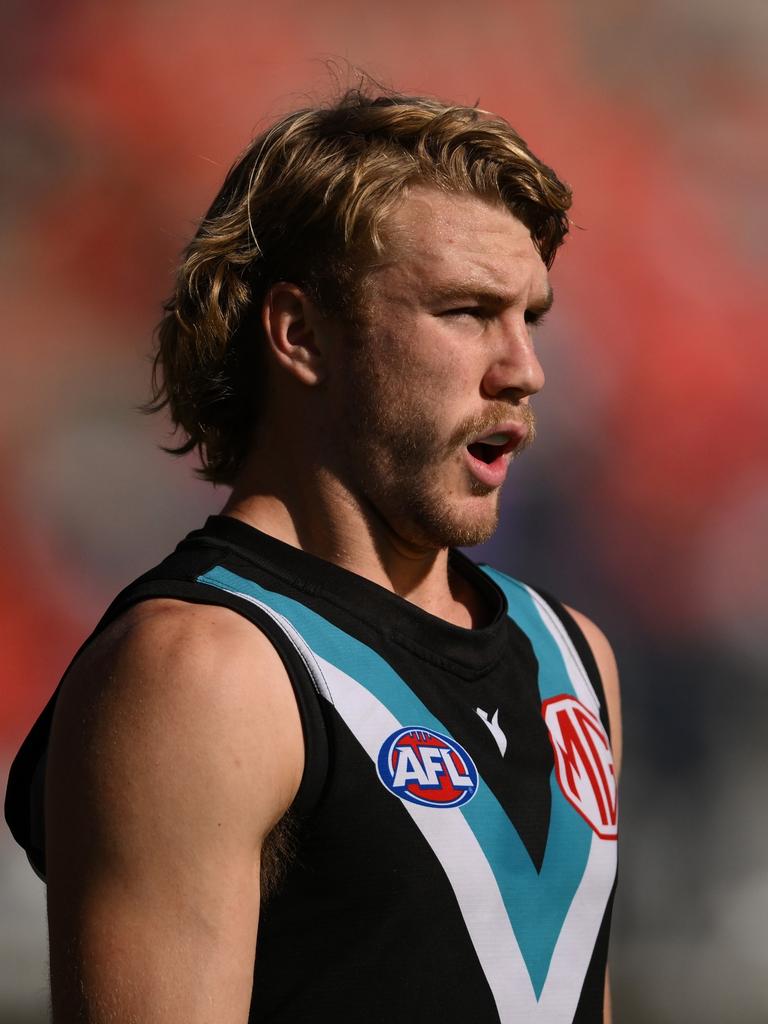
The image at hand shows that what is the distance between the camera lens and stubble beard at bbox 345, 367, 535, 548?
1744mm

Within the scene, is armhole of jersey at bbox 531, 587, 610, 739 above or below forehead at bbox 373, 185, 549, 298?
below

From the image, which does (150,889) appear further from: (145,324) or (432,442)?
(145,324)

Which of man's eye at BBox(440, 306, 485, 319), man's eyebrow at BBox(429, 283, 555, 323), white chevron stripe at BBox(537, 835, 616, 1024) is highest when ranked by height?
man's eyebrow at BBox(429, 283, 555, 323)

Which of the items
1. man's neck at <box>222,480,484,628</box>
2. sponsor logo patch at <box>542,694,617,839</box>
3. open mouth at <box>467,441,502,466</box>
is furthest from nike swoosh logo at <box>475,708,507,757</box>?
open mouth at <box>467,441,502,466</box>

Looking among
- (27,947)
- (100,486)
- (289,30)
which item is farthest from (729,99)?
(27,947)

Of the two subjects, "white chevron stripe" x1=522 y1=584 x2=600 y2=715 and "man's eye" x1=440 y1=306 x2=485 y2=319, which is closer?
"man's eye" x1=440 y1=306 x2=485 y2=319

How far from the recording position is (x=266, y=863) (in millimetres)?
1449

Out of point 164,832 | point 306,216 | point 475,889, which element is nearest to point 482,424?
point 306,216

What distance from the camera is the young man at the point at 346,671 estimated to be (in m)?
1.35

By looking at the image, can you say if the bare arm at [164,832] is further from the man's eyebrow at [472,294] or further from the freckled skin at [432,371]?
the man's eyebrow at [472,294]

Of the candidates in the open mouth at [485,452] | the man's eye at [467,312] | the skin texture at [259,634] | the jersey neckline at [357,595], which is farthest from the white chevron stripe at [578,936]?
the man's eye at [467,312]

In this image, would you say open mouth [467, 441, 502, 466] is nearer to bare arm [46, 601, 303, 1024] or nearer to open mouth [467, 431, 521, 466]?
open mouth [467, 431, 521, 466]

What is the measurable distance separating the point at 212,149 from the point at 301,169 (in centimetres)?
Result: 259

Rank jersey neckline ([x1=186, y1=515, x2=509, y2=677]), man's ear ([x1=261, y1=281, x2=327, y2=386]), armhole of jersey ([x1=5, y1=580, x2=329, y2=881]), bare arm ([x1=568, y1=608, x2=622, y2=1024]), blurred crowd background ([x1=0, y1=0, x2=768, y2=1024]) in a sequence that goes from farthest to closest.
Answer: blurred crowd background ([x1=0, y1=0, x2=768, y2=1024])
bare arm ([x1=568, y1=608, x2=622, y2=1024])
man's ear ([x1=261, y1=281, x2=327, y2=386])
jersey neckline ([x1=186, y1=515, x2=509, y2=677])
armhole of jersey ([x1=5, y1=580, x2=329, y2=881])
